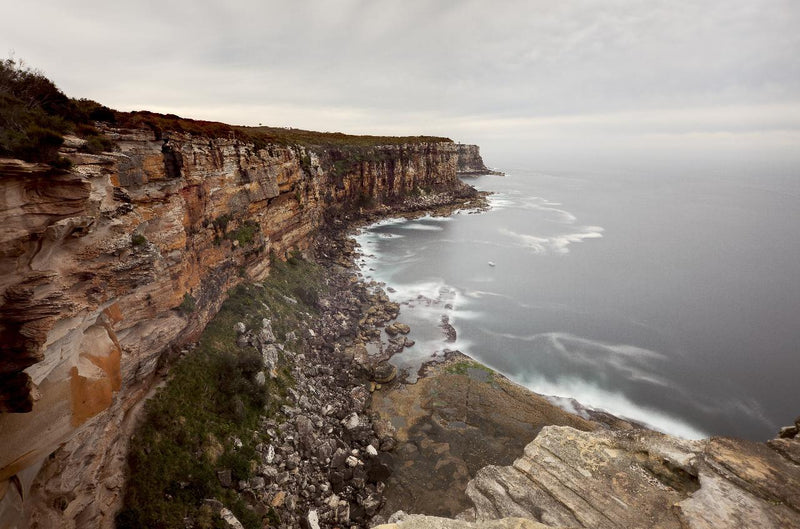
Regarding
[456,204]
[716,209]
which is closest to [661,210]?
[716,209]

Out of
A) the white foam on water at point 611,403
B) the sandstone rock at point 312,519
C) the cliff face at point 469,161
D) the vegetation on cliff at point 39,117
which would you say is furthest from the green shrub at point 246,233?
the cliff face at point 469,161

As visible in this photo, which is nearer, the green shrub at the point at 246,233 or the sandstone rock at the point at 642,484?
the sandstone rock at the point at 642,484

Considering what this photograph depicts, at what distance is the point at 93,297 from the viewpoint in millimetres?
9500

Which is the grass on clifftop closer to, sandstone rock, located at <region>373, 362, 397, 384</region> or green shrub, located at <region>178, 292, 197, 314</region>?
green shrub, located at <region>178, 292, 197, 314</region>

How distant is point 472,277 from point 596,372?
21.0 m

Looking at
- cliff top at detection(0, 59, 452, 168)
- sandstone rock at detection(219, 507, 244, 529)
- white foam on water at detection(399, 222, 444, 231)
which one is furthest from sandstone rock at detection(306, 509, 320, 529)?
white foam on water at detection(399, 222, 444, 231)

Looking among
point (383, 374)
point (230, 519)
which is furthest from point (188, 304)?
point (383, 374)

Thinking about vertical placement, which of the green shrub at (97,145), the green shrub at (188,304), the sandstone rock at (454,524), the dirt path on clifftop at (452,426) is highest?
the green shrub at (97,145)

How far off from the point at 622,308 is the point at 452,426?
28.4m

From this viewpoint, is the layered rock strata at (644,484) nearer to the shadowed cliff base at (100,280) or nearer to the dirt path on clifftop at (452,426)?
the dirt path on clifftop at (452,426)

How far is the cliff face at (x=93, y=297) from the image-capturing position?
7.22 m

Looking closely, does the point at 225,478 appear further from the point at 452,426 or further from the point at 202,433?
the point at 452,426

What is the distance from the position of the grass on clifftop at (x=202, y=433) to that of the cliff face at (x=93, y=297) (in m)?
0.83

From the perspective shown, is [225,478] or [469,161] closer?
[225,478]
